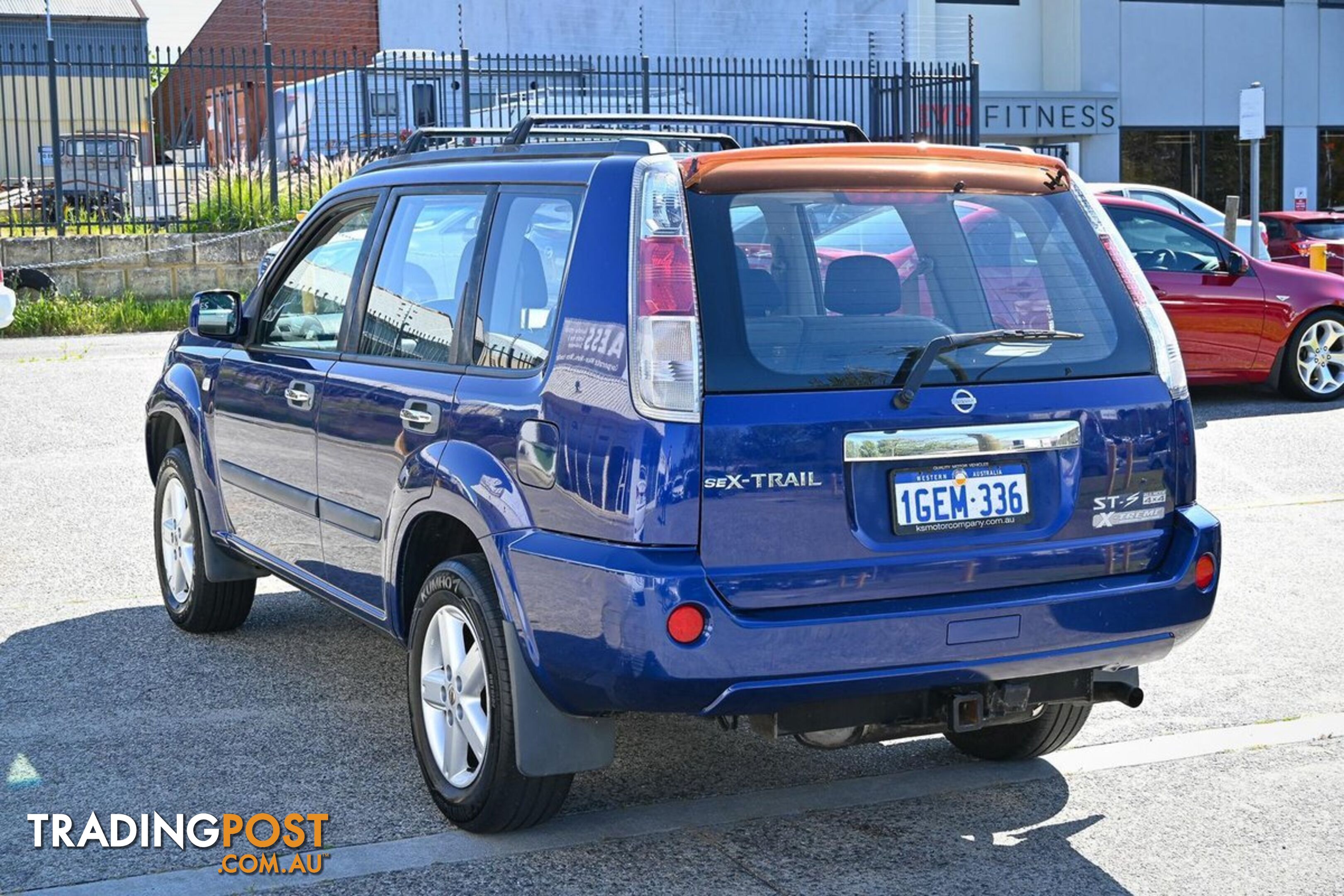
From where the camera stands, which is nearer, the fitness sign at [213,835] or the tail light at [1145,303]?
the fitness sign at [213,835]

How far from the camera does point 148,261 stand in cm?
1962

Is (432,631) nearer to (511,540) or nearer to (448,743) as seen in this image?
(448,743)

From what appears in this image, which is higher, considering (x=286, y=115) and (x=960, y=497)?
(x=286, y=115)

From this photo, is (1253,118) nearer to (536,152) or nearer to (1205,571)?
(1205,571)

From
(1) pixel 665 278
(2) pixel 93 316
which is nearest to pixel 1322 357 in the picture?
(1) pixel 665 278

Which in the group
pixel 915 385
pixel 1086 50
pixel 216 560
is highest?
pixel 1086 50

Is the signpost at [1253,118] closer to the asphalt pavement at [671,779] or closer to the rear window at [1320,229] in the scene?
the rear window at [1320,229]

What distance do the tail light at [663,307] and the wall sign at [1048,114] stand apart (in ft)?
→ 99.3

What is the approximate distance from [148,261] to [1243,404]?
12337 mm

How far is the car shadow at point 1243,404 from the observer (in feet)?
41.5

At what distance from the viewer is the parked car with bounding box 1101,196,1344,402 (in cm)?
1278

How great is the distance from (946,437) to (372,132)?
19.7 metres

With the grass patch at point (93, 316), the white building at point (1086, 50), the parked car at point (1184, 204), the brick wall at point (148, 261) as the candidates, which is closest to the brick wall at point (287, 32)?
the white building at point (1086, 50)

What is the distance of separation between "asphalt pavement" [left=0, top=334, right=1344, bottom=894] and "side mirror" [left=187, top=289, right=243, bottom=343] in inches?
47.4
